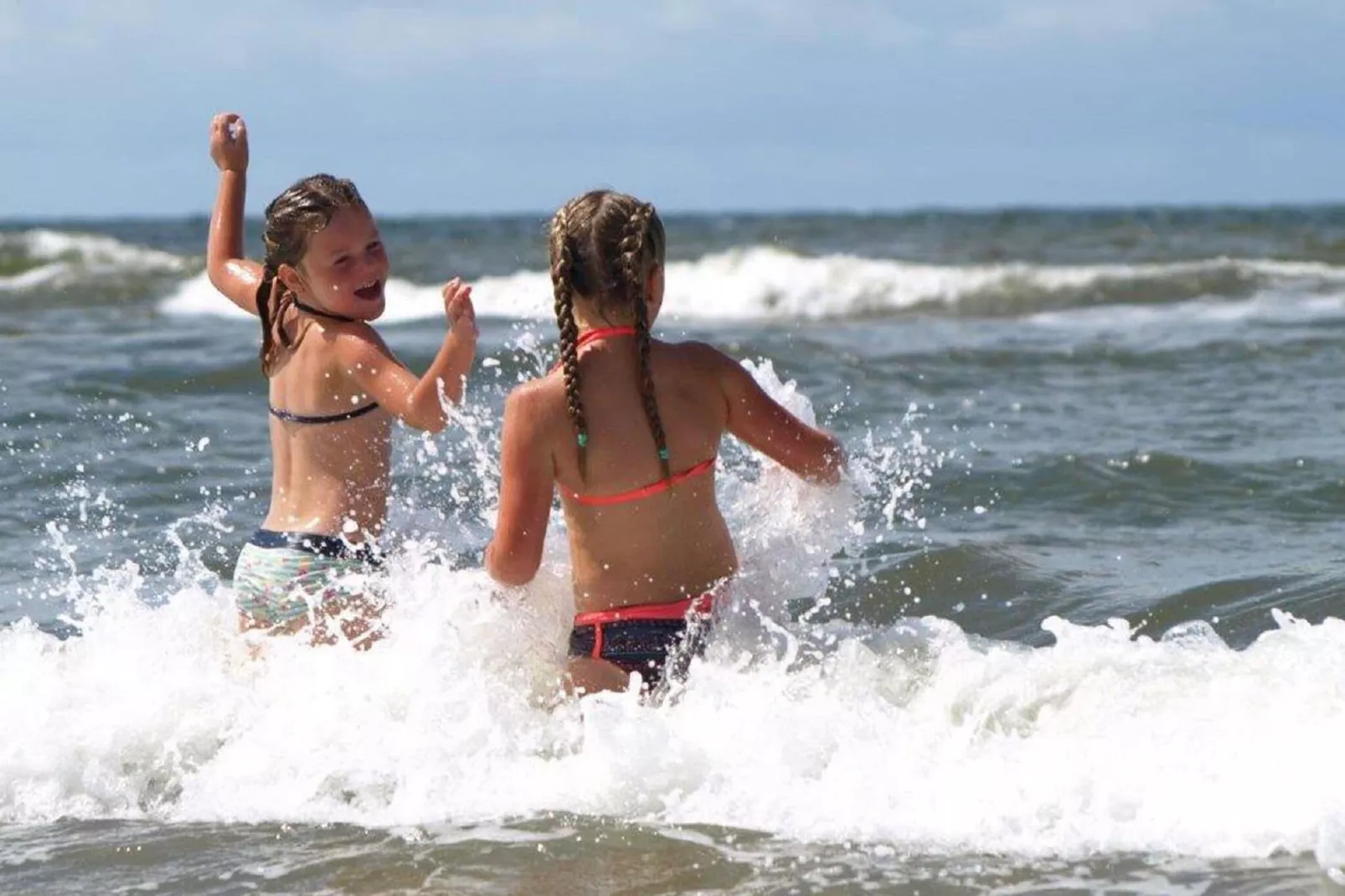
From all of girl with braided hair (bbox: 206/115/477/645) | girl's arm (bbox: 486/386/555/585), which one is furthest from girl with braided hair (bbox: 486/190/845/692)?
girl with braided hair (bbox: 206/115/477/645)

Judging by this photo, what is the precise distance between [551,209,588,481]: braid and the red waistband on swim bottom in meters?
0.47

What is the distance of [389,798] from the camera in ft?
14.0

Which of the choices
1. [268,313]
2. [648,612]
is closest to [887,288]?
[268,313]

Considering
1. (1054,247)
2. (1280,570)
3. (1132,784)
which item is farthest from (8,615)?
(1054,247)

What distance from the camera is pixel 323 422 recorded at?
472cm

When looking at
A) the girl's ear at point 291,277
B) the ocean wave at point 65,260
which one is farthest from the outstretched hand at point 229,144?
the ocean wave at point 65,260

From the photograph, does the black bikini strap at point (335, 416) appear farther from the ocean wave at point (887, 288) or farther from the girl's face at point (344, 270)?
the ocean wave at point (887, 288)

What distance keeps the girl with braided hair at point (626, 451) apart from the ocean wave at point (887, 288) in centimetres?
1570

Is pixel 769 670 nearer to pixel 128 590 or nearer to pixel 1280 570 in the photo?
pixel 128 590

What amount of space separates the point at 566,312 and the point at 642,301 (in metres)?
0.17

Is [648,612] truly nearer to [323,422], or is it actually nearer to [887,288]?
[323,422]

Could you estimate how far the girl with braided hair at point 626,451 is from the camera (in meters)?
4.17

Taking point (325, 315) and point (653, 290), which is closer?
point (653, 290)

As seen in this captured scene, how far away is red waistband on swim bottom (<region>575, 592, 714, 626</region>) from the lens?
438 cm
